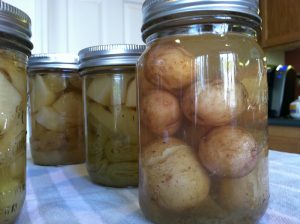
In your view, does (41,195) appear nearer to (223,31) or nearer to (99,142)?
(99,142)

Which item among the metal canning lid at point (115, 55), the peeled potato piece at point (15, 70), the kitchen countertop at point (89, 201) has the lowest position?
the kitchen countertop at point (89, 201)

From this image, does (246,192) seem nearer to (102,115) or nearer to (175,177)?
(175,177)

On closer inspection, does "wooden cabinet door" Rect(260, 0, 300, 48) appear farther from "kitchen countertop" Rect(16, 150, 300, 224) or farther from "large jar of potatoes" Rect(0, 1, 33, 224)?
"large jar of potatoes" Rect(0, 1, 33, 224)

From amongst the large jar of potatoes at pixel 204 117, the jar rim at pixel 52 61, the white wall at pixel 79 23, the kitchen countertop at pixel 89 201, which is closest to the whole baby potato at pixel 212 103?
the large jar of potatoes at pixel 204 117

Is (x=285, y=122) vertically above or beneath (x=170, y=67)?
beneath

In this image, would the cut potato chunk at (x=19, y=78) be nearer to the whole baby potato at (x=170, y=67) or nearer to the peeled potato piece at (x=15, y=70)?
the peeled potato piece at (x=15, y=70)

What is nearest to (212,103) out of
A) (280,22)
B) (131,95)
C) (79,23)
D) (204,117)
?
(204,117)

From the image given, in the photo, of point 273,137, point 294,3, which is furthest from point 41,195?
point 294,3
